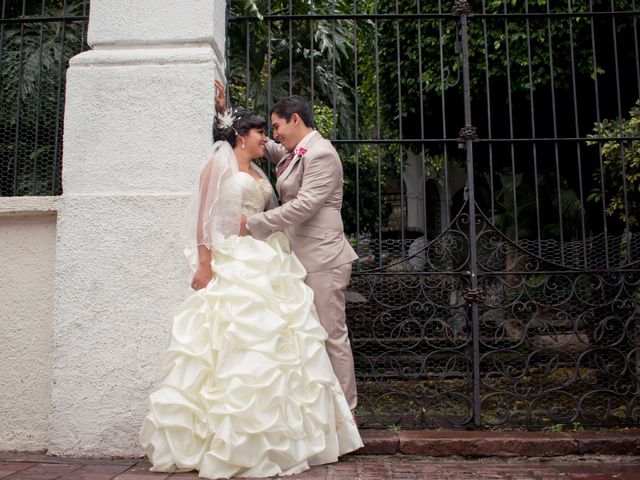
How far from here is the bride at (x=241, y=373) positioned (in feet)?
10.2

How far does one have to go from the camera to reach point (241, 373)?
3.12 meters

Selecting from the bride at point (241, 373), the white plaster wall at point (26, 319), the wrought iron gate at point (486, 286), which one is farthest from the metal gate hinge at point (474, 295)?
the white plaster wall at point (26, 319)

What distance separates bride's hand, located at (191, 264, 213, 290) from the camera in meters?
3.57

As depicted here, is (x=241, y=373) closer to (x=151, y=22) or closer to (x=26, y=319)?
(x=26, y=319)

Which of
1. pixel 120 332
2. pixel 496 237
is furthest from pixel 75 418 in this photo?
pixel 496 237

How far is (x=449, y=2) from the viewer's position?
7.11m

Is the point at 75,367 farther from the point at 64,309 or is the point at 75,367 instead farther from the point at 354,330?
the point at 354,330

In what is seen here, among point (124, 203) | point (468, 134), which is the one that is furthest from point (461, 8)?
point (124, 203)

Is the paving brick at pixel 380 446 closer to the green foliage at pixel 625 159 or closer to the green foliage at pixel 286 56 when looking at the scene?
the green foliage at pixel 625 159

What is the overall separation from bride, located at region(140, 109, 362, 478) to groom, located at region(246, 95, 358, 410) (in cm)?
15

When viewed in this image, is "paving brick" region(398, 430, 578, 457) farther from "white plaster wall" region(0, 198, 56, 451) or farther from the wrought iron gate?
"white plaster wall" region(0, 198, 56, 451)

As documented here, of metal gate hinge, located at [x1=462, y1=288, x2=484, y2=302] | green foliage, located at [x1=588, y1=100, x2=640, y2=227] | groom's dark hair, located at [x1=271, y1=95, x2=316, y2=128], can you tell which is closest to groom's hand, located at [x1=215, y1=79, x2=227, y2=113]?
groom's dark hair, located at [x1=271, y1=95, x2=316, y2=128]

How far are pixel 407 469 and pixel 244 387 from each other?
1139mm

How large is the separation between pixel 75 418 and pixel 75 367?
315mm
